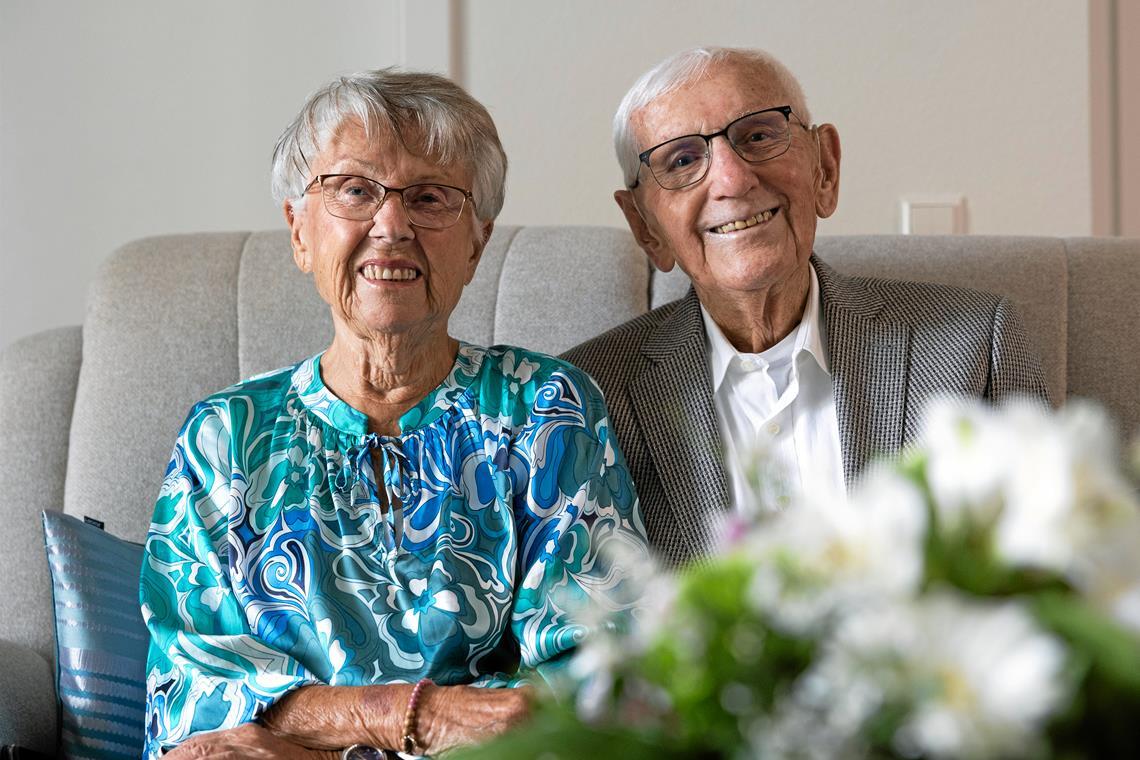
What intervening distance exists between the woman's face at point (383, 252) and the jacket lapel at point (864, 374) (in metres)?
0.59

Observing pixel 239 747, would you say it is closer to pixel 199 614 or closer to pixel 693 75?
pixel 199 614

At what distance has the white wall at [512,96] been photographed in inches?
101

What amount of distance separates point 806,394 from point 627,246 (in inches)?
17.6

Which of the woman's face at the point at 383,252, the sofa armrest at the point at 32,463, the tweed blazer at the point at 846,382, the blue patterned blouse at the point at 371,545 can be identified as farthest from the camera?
the sofa armrest at the point at 32,463

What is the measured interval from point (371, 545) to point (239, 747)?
0.30m

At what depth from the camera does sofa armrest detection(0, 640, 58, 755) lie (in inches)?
62.2

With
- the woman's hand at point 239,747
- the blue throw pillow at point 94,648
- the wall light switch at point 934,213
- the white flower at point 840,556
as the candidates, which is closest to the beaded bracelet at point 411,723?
the woman's hand at point 239,747

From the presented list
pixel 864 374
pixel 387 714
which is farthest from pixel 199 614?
pixel 864 374

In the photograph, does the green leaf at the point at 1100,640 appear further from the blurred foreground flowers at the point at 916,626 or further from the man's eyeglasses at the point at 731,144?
the man's eyeglasses at the point at 731,144

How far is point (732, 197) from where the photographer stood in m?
1.78

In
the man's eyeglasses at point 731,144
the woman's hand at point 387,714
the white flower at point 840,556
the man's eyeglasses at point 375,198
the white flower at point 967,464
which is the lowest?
the woman's hand at point 387,714

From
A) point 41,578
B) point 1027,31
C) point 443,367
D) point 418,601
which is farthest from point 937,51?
point 41,578

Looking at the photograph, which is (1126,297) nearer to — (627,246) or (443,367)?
(627,246)

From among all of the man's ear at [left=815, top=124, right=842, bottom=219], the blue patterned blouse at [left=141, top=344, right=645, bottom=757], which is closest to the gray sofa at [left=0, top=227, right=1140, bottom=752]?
the man's ear at [left=815, top=124, right=842, bottom=219]
